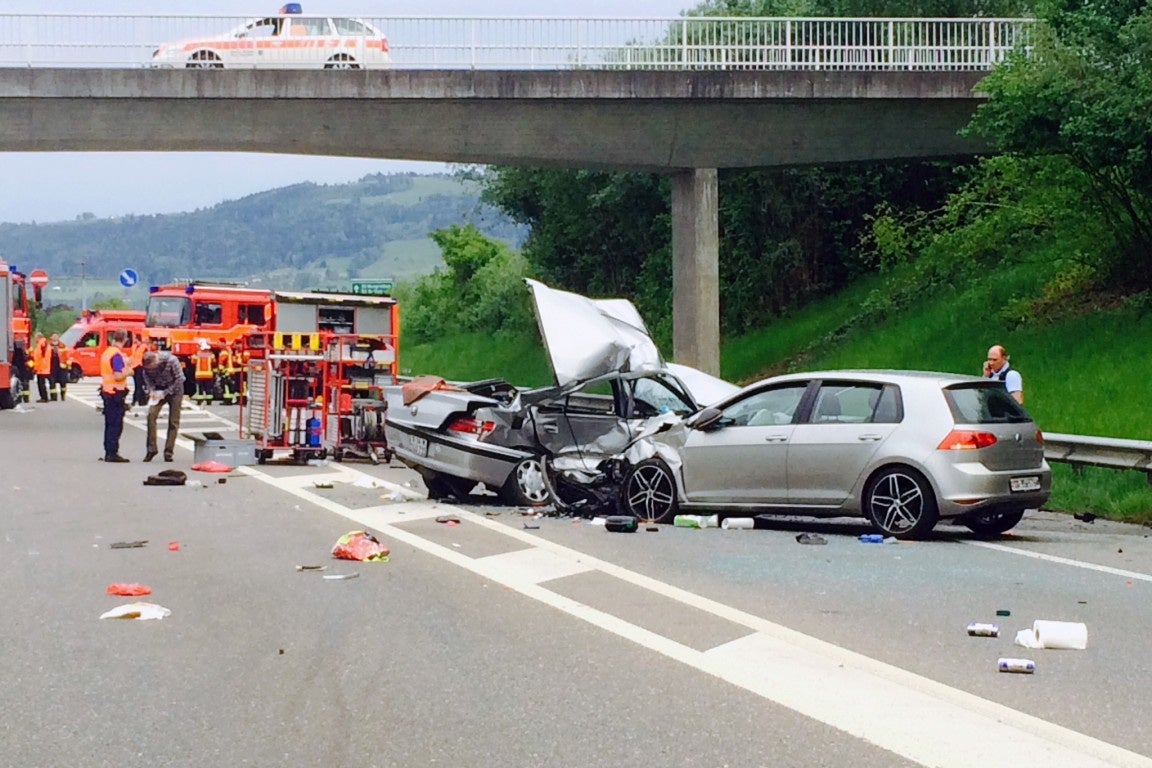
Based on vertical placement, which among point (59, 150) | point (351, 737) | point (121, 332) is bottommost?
point (351, 737)

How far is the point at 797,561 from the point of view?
11.6 metres

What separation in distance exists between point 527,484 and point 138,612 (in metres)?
6.44

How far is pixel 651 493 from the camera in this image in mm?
14422

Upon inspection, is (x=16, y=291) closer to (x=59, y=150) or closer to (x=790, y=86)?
(x=59, y=150)

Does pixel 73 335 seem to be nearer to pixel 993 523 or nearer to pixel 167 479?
pixel 167 479

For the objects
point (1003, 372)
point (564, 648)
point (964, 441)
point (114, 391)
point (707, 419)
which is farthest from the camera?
point (114, 391)

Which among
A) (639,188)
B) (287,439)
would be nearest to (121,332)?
(287,439)

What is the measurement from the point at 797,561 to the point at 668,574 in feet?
3.88

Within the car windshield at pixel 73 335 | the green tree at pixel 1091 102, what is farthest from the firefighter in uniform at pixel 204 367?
the green tree at pixel 1091 102

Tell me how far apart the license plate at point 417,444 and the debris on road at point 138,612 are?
633cm

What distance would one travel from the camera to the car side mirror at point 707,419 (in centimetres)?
1416

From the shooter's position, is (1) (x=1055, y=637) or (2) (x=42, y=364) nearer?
(1) (x=1055, y=637)

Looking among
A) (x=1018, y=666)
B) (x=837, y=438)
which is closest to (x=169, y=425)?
(x=837, y=438)

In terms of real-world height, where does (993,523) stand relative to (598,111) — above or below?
below
